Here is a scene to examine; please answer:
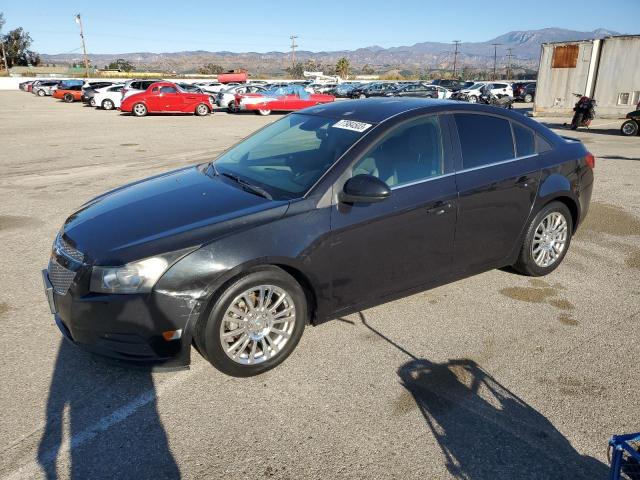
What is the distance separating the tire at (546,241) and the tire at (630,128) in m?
14.7

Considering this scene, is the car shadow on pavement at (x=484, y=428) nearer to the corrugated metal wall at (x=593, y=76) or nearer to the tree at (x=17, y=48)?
the corrugated metal wall at (x=593, y=76)

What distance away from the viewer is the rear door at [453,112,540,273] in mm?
3873

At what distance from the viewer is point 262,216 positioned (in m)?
3.09

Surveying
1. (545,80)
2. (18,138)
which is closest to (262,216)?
(18,138)

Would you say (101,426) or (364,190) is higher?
(364,190)

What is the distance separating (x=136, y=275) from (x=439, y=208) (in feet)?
7.15

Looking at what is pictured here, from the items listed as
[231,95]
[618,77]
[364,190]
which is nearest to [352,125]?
[364,190]

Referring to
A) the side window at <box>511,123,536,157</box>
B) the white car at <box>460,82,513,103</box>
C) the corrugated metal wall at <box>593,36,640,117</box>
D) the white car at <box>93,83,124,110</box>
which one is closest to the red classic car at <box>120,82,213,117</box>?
the white car at <box>93,83,124,110</box>

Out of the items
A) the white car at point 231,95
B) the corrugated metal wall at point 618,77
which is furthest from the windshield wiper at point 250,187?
the white car at point 231,95

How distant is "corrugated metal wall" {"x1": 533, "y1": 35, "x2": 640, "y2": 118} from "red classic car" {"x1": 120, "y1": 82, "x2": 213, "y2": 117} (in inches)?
650

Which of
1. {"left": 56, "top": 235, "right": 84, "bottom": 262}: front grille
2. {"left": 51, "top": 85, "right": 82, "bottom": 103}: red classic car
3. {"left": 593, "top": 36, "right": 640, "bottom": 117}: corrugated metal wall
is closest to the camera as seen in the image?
{"left": 56, "top": 235, "right": 84, "bottom": 262}: front grille

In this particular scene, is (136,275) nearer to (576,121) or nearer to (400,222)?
(400,222)

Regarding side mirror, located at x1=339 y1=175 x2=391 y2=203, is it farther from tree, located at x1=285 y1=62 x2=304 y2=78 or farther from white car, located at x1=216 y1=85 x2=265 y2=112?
tree, located at x1=285 y1=62 x2=304 y2=78

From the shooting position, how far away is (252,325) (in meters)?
3.10
